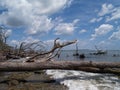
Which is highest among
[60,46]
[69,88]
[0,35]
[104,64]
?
[0,35]

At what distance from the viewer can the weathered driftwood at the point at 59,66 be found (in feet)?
38.8

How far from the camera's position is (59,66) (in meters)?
12.4

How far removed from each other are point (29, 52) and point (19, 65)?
20574 mm

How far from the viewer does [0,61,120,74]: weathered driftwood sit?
38.8 ft

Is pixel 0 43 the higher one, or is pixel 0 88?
pixel 0 43

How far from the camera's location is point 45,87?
10117 millimetres

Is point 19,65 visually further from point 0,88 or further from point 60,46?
point 60,46

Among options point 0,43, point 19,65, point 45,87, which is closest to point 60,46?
point 19,65

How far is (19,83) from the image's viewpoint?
1127 centimetres

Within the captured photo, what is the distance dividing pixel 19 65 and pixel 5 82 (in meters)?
1.16

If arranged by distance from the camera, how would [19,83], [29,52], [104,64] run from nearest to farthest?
[19,83], [104,64], [29,52]

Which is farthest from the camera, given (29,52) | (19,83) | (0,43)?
(29,52)

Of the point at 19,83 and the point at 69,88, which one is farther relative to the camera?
the point at 19,83

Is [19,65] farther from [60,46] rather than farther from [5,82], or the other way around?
[60,46]
